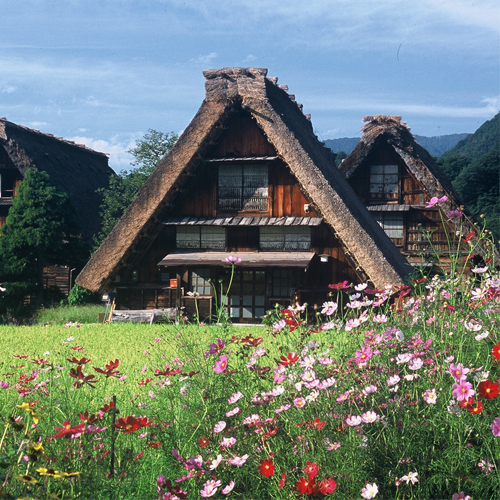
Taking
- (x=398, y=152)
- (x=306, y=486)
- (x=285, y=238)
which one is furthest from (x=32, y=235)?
(x=306, y=486)

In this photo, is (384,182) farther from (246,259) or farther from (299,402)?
(299,402)

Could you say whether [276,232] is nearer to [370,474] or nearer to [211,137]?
[211,137]

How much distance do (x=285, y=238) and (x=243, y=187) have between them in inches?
55.7

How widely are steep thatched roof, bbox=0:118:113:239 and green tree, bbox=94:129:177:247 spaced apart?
48 centimetres

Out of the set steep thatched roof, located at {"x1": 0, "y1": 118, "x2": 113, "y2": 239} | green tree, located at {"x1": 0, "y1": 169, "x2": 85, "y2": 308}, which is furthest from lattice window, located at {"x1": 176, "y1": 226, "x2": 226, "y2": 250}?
steep thatched roof, located at {"x1": 0, "y1": 118, "x2": 113, "y2": 239}

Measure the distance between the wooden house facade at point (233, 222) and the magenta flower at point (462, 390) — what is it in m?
9.68

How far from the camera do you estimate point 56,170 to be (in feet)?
78.6

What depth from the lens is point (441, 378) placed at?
3773mm

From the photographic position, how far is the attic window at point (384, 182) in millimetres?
17938

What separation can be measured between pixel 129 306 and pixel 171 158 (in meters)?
3.41

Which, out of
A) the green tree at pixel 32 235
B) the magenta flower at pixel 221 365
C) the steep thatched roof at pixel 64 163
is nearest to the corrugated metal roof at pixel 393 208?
the green tree at pixel 32 235

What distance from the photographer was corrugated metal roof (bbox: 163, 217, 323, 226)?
13.4 metres

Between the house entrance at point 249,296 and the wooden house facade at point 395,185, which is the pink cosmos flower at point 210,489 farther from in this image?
the wooden house facade at point 395,185

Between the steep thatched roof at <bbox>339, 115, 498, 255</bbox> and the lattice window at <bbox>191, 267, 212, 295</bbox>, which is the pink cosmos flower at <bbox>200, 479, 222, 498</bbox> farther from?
the steep thatched roof at <bbox>339, 115, 498, 255</bbox>
